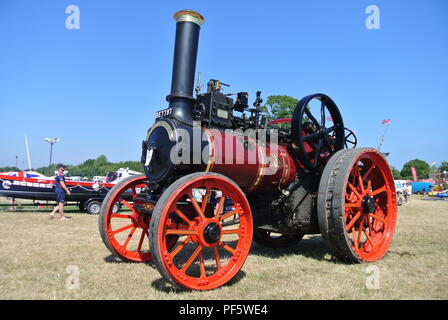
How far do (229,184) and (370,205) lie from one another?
2472 mm

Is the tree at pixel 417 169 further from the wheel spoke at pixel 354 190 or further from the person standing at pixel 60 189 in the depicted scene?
the wheel spoke at pixel 354 190

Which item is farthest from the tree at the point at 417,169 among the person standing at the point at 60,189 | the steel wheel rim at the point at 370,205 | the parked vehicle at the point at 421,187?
the person standing at the point at 60,189

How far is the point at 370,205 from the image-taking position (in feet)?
16.3

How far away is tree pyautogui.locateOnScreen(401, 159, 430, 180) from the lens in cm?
8256

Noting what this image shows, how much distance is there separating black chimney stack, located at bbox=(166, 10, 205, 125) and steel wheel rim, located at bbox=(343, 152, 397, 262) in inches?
97.8

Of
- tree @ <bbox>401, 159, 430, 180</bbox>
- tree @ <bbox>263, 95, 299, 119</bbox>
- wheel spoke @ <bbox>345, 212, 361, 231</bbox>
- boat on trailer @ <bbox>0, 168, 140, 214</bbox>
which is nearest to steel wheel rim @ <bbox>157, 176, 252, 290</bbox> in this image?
wheel spoke @ <bbox>345, 212, 361, 231</bbox>

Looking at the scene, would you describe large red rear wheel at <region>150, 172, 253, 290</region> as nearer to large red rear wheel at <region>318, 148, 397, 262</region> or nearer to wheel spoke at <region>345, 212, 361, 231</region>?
large red rear wheel at <region>318, 148, 397, 262</region>

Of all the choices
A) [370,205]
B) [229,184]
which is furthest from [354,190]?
[229,184]

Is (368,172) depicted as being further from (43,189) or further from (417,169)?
(417,169)

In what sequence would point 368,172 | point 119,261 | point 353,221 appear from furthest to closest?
point 368,172, point 353,221, point 119,261
